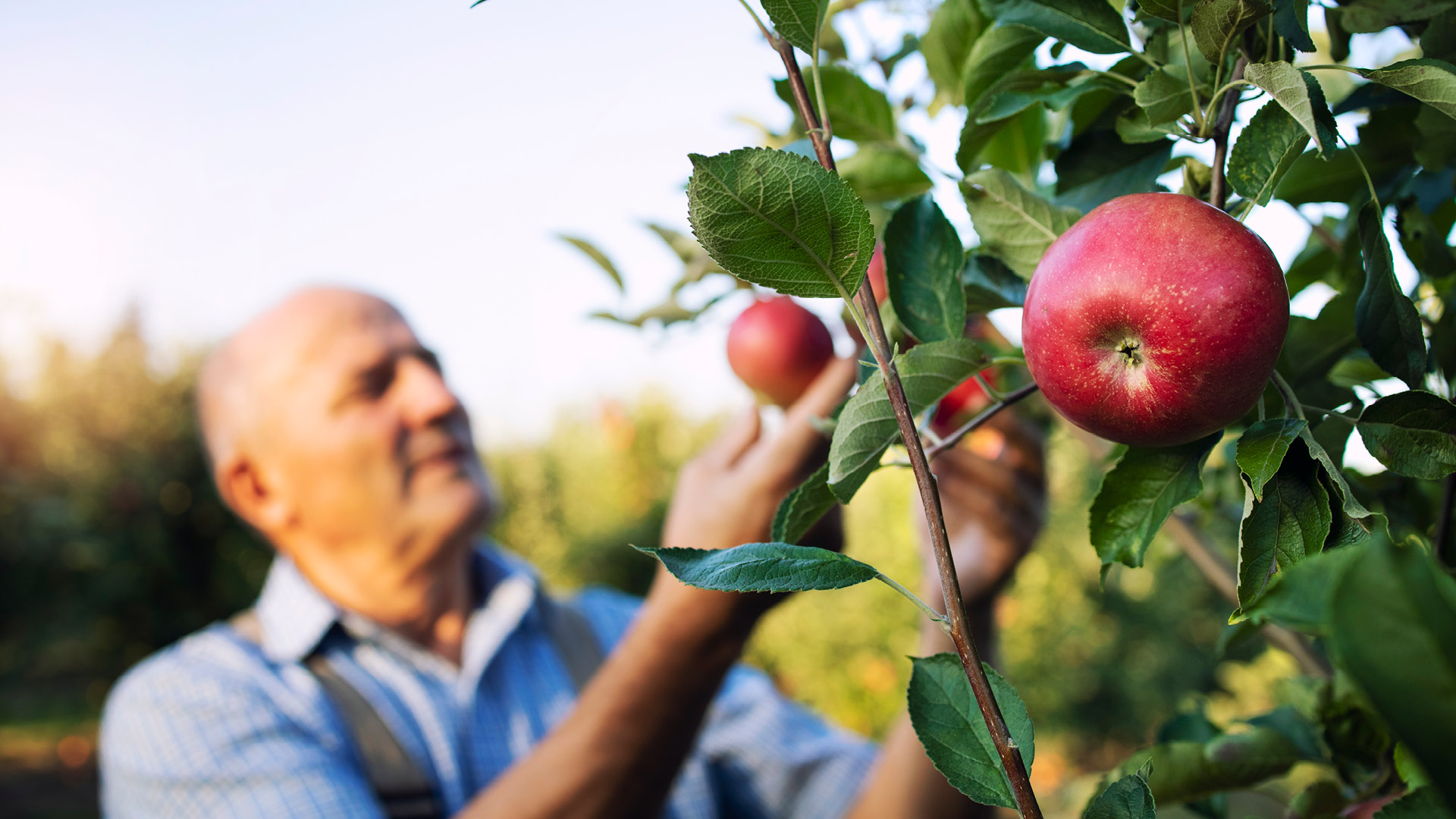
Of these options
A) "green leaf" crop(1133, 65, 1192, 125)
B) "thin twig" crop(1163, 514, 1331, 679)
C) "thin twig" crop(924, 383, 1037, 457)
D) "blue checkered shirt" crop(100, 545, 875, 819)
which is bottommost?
"blue checkered shirt" crop(100, 545, 875, 819)

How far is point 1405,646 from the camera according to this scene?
0.16 m

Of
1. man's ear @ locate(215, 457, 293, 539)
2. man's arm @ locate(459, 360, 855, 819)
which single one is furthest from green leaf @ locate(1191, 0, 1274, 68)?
man's ear @ locate(215, 457, 293, 539)

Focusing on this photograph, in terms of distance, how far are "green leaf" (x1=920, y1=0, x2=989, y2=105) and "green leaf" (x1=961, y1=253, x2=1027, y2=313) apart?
0.43ft

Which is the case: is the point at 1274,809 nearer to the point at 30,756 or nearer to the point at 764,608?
the point at 764,608

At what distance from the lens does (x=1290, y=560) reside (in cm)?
29

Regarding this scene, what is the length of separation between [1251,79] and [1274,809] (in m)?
0.90

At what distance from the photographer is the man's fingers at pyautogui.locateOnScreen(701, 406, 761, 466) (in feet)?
3.18

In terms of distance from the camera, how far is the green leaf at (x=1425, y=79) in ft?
0.99

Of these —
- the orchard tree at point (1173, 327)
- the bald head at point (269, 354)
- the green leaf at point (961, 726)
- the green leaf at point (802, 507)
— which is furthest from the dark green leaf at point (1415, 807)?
the bald head at point (269, 354)

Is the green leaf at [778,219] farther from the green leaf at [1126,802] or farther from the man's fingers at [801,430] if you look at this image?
the man's fingers at [801,430]

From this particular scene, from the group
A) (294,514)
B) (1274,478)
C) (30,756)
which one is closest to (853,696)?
(294,514)

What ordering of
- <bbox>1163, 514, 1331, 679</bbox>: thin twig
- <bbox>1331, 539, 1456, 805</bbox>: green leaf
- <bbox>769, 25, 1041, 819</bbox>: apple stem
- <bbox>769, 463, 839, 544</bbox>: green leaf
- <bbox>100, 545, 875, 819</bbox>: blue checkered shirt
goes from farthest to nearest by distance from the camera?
1. <bbox>100, 545, 875, 819</bbox>: blue checkered shirt
2. <bbox>1163, 514, 1331, 679</bbox>: thin twig
3. <bbox>769, 463, 839, 544</bbox>: green leaf
4. <bbox>769, 25, 1041, 819</bbox>: apple stem
5. <bbox>1331, 539, 1456, 805</bbox>: green leaf

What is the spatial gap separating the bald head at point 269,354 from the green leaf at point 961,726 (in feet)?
4.91

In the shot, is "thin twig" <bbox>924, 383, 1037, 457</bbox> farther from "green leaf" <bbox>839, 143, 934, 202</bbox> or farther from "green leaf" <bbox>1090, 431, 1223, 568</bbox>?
"green leaf" <bbox>839, 143, 934, 202</bbox>
